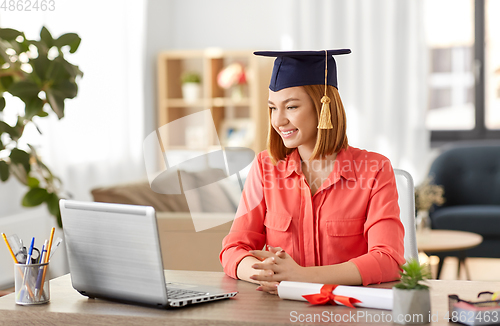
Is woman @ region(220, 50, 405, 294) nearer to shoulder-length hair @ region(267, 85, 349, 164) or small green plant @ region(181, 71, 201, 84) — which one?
shoulder-length hair @ region(267, 85, 349, 164)

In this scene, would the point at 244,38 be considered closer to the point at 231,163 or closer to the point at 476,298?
the point at 231,163

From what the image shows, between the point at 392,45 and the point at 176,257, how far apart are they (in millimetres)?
3284

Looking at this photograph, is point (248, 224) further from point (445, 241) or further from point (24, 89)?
point (445, 241)

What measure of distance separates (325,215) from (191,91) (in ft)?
12.0

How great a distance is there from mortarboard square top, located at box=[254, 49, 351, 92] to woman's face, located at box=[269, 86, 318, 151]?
2 cm

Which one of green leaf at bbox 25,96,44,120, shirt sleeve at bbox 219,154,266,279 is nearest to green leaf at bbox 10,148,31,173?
green leaf at bbox 25,96,44,120

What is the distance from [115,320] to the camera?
0.99 metres

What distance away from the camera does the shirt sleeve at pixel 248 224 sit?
1350 mm

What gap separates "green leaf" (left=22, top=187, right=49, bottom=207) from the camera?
7.81ft

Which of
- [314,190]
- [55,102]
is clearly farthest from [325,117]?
[55,102]

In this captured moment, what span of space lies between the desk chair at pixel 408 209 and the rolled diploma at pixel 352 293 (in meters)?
0.49

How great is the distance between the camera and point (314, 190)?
1.41 meters

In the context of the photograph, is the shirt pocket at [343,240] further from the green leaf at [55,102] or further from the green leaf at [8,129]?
the green leaf at [8,129]

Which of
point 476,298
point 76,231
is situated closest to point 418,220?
point 476,298
